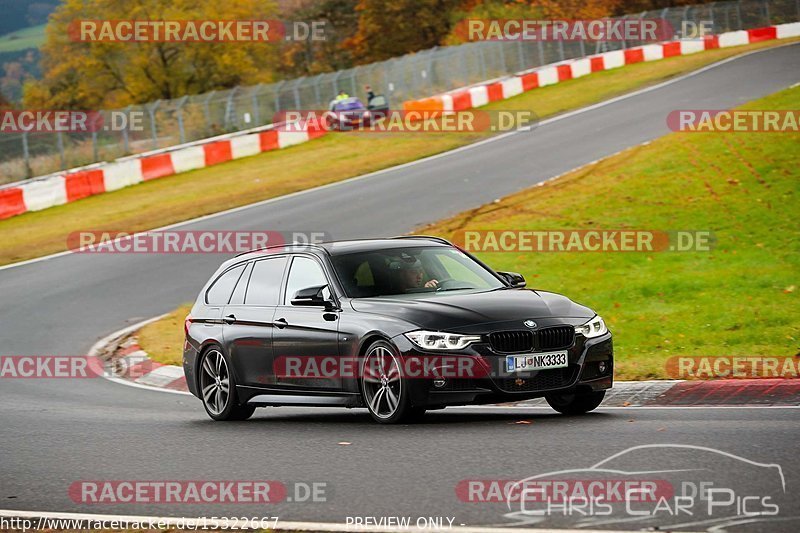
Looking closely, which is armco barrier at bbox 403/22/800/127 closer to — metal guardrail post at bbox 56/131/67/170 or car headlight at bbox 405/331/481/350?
metal guardrail post at bbox 56/131/67/170

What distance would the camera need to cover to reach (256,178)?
35.2 metres

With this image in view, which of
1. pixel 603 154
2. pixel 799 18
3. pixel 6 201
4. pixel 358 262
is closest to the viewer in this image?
pixel 358 262

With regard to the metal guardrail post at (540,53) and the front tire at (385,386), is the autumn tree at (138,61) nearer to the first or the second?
the metal guardrail post at (540,53)

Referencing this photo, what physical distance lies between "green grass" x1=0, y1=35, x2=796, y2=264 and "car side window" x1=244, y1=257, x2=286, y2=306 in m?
14.9

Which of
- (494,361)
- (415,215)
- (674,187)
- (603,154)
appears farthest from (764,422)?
(603,154)

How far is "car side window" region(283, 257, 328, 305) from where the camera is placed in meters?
11.1

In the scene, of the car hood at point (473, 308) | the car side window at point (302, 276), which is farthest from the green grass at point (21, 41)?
the car hood at point (473, 308)

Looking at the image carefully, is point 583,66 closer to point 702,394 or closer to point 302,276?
point 702,394

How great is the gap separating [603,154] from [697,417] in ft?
67.4

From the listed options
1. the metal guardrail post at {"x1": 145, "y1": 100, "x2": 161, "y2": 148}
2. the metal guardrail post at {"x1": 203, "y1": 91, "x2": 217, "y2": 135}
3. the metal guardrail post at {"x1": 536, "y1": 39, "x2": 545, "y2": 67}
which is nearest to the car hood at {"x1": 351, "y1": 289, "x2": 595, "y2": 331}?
the metal guardrail post at {"x1": 145, "y1": 100, "x2": 161, "y2": 148}

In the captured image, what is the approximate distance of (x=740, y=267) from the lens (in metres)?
17.0

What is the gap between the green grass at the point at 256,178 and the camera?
29.1 metres

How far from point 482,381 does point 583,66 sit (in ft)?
145

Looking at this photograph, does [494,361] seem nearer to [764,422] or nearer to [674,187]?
[764,422]
